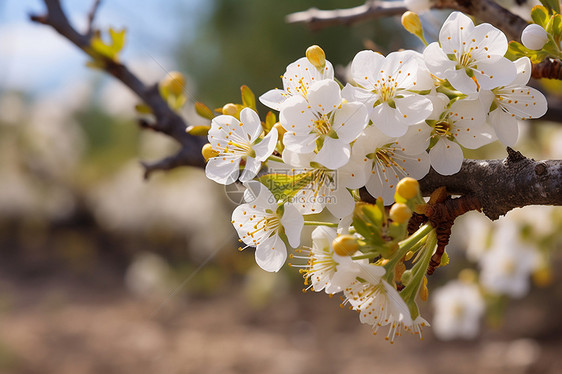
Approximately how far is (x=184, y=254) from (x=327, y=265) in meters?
3.27

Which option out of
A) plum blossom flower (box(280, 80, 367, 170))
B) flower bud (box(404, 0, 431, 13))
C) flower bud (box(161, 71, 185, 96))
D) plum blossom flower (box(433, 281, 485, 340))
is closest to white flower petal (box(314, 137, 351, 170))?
plum blossom flower (box(280, 80, 367, 170))

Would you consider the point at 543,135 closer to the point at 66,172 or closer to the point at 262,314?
the point at 262,314

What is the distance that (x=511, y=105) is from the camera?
1.25ft

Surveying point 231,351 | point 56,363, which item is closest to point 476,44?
point 231,351

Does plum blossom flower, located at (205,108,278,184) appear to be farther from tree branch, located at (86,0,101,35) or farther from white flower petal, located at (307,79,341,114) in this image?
tree branch, located at (86,0,101,35)

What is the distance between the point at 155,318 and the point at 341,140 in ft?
8.14

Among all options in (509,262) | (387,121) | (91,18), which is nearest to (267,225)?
(387,121)

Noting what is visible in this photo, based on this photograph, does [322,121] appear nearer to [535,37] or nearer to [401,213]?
[401,213]

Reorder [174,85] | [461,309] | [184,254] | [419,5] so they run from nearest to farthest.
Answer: [419,5] → [174,85] → [461,309] → [184,254]

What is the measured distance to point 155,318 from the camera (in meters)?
2.60

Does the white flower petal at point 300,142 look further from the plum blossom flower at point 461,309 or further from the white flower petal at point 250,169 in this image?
the plum blossom flower at point 461,309

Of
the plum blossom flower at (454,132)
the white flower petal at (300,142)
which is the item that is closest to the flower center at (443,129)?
the plum blossom flower at (454,132)

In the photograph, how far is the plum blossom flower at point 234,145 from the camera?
15.2 inches

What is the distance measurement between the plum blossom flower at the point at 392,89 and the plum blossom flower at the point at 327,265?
0.30 feet
